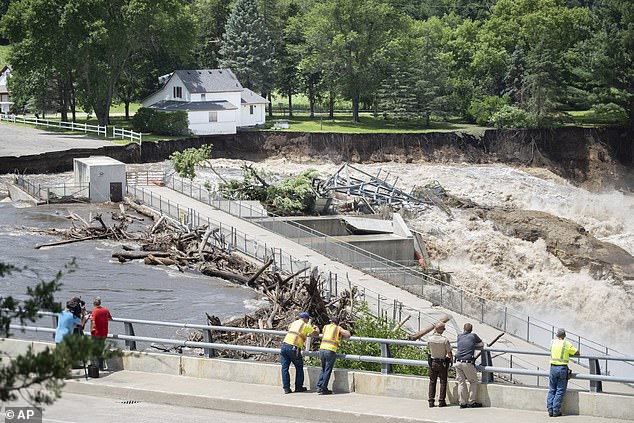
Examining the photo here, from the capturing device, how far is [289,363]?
19.0 metres

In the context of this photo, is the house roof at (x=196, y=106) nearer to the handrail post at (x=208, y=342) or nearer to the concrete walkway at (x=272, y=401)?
the handrail post at (x=208, y=342)

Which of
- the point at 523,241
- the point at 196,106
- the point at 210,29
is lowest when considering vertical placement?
the point at 523,241

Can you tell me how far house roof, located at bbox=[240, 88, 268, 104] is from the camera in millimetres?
91938

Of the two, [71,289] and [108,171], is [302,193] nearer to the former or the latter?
[108,171]

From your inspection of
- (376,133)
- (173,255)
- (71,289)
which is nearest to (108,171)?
(173,255)

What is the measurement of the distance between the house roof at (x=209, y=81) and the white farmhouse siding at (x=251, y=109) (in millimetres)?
1229

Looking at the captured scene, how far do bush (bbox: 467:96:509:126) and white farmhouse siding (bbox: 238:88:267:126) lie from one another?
19.6 m

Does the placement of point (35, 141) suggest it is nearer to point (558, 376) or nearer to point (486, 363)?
point (486, 363)

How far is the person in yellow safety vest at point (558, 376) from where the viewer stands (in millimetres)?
17000

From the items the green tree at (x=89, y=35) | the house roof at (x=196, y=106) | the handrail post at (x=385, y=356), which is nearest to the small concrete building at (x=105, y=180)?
the green tree at (x=89, y=35)

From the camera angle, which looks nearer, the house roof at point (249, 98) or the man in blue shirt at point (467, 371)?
the man in blue shirt at point (467, 371)

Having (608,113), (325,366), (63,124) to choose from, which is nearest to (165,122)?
(63,124)

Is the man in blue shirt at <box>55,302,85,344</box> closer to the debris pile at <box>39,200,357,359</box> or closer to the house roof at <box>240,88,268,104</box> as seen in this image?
the debris pile at <box>39,200,357,359</box>

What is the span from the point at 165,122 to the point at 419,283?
50.5 meters
